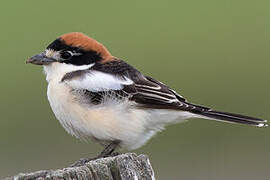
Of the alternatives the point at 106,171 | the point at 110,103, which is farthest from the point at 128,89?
the point at 106,171

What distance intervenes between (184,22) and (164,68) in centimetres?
189

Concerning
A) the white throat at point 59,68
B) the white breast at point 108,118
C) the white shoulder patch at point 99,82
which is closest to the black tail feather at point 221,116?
the white breast at point 108,118

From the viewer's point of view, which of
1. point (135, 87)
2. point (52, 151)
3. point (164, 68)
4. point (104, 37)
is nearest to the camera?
point (135, 87)

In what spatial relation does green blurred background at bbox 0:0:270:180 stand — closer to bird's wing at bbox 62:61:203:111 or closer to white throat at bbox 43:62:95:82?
white throat at bbox 43:62:95:82

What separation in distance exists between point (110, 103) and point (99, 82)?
192 millimetres

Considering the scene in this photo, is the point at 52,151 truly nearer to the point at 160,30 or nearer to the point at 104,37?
the point at 104,37

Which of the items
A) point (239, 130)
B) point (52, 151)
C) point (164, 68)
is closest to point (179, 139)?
point (239, 130)

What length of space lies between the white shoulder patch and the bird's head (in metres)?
0.28

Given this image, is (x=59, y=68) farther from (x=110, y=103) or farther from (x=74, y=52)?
(x=110, y=103)

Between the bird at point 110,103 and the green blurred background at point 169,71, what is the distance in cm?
117

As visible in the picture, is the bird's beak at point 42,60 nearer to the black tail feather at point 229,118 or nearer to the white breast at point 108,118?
the white breast at point 108,118

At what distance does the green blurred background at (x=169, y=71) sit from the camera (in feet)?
23.0

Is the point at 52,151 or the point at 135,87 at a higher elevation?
the point at 135,87

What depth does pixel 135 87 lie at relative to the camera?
558 centimetres
